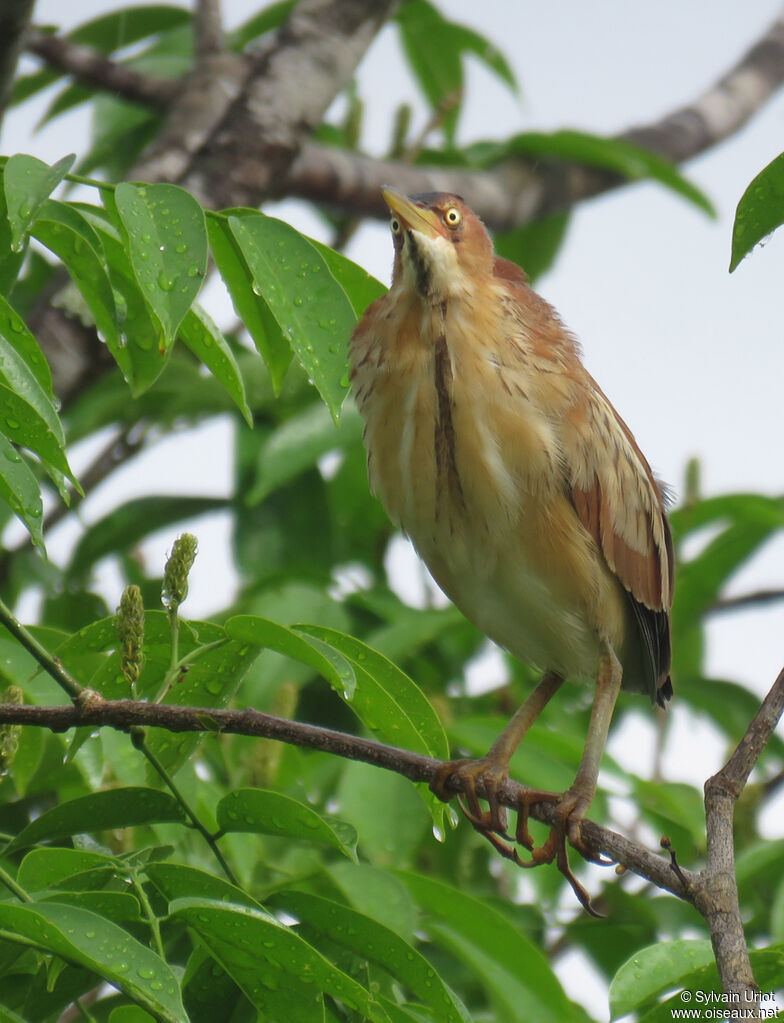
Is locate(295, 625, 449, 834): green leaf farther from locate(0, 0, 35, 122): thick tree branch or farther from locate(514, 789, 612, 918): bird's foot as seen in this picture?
locate(0, 0, 35, 122): thick tree branch

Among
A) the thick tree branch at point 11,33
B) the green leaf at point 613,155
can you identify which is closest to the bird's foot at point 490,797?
the thick tree branch at point 11,33

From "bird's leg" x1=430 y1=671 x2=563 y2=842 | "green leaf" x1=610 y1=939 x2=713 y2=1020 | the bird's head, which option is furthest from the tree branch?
"green leaf" x1=610 y1=939 x2=713 y2=1020

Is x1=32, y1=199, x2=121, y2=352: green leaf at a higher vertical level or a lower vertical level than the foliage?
higher

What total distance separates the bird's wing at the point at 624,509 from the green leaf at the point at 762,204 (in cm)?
99

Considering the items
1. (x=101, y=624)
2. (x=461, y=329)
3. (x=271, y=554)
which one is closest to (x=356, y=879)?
(x=101, y=624)

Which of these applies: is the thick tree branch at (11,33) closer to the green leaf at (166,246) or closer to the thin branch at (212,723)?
the green leaf at (166,246)

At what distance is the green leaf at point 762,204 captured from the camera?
1.56 metres

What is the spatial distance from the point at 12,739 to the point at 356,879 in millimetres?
699

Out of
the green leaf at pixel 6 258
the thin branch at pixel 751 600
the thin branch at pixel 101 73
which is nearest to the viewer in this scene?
the green leaf at pixel 6 258

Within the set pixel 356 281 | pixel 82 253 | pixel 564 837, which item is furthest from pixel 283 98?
pixel 564 837

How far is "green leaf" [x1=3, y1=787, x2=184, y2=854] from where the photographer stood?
1810 mm

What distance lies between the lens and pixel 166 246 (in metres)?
1.80

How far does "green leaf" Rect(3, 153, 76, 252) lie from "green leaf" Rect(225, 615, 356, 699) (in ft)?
1.87

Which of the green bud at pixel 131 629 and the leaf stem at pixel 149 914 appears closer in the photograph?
the leaf stem at pixel 149 914
